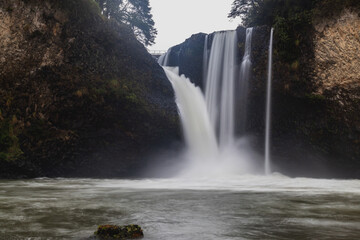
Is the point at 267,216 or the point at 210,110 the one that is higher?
the point at 210,110

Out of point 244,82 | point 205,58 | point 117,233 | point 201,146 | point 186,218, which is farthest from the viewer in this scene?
point 205,58

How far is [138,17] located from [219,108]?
19662 mm

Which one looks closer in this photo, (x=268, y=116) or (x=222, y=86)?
(x=268, y=116)

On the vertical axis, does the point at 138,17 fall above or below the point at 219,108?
above

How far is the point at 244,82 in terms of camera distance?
17703 mm

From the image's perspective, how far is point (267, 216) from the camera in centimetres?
507

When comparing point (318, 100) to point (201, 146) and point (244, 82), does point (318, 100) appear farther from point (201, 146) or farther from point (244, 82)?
point (201, 146)

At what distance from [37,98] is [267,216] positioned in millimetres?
11885

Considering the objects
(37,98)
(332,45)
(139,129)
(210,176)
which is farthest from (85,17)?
(332,45)

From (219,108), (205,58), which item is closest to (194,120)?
(219,108)

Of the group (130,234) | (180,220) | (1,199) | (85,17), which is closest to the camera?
(130,234)

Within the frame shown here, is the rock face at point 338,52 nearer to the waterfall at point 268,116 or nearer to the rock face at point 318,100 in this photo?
the rock face at point 318,100

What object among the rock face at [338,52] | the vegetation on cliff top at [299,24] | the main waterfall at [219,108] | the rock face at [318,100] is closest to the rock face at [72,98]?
the main waterfall at [219,108]

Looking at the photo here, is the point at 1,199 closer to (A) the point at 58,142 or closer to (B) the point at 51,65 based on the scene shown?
(A) the point at 58,142
